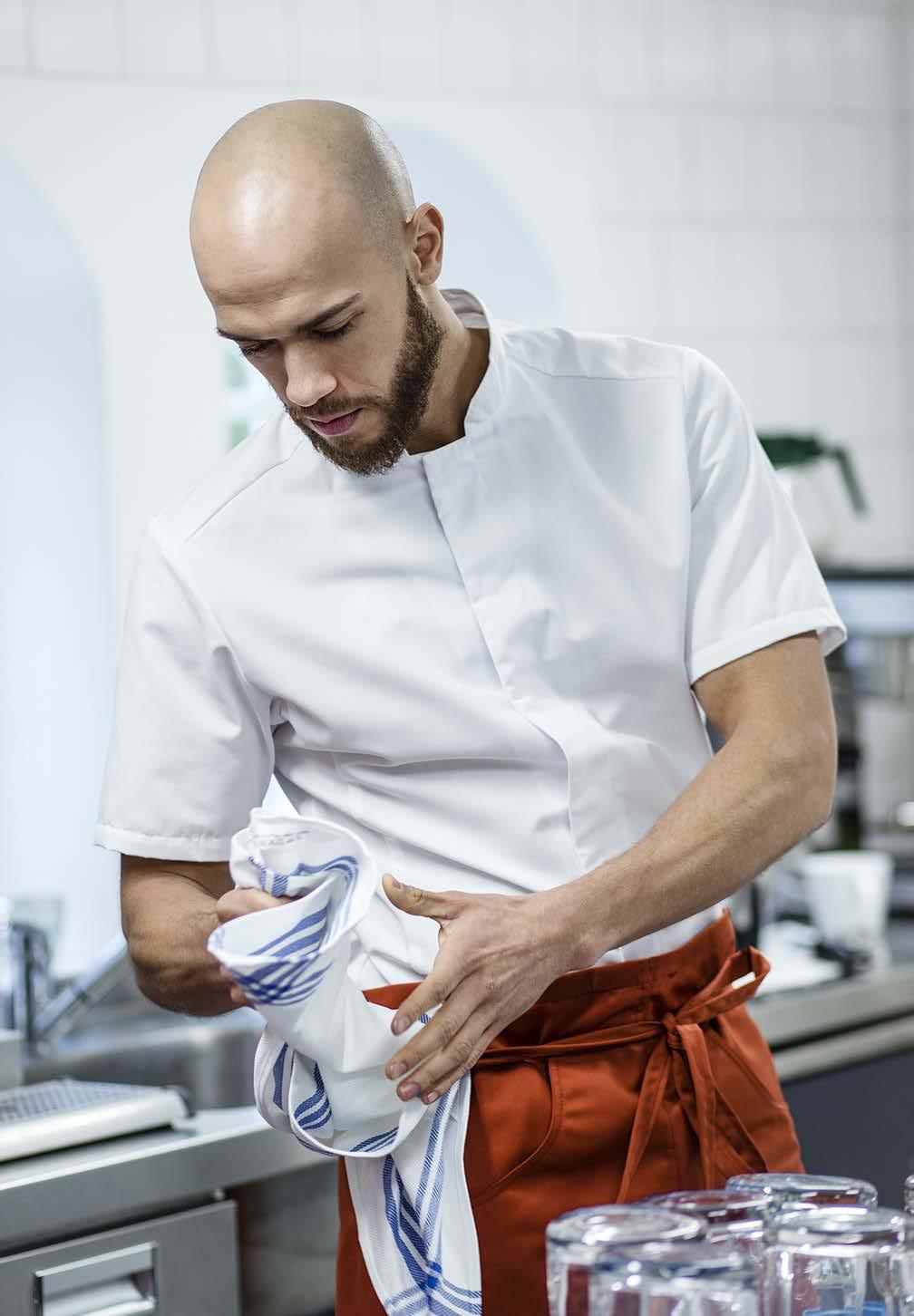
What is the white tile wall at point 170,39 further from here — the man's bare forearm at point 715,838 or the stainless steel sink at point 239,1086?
the man's bare forearm at point 715,838

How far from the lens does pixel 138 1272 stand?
175 centimetres

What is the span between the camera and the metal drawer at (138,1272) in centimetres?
166

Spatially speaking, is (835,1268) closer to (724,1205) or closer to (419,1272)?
(724,1205)

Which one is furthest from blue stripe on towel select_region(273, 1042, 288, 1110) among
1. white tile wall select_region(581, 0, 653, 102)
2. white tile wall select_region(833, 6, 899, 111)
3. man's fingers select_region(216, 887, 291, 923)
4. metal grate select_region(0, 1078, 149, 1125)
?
white tile wall select_region(833, 6, 899, 111)

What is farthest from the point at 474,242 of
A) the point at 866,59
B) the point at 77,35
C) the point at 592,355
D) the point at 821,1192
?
the point at 821,1192

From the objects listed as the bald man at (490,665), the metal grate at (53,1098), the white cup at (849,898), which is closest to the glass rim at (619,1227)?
the bald man at (490,665)

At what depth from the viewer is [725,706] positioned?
55.5 inches

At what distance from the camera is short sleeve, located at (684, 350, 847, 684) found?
141 cm

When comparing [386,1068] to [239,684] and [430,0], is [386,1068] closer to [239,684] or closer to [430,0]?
[239,684]

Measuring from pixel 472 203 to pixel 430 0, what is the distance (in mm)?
361

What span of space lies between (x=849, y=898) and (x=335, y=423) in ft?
5.33

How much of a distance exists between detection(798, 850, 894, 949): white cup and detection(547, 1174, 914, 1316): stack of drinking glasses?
5.84 feet

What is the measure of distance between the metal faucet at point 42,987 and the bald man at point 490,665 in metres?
0.80

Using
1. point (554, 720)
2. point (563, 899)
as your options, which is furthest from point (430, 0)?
point (563, 899)
